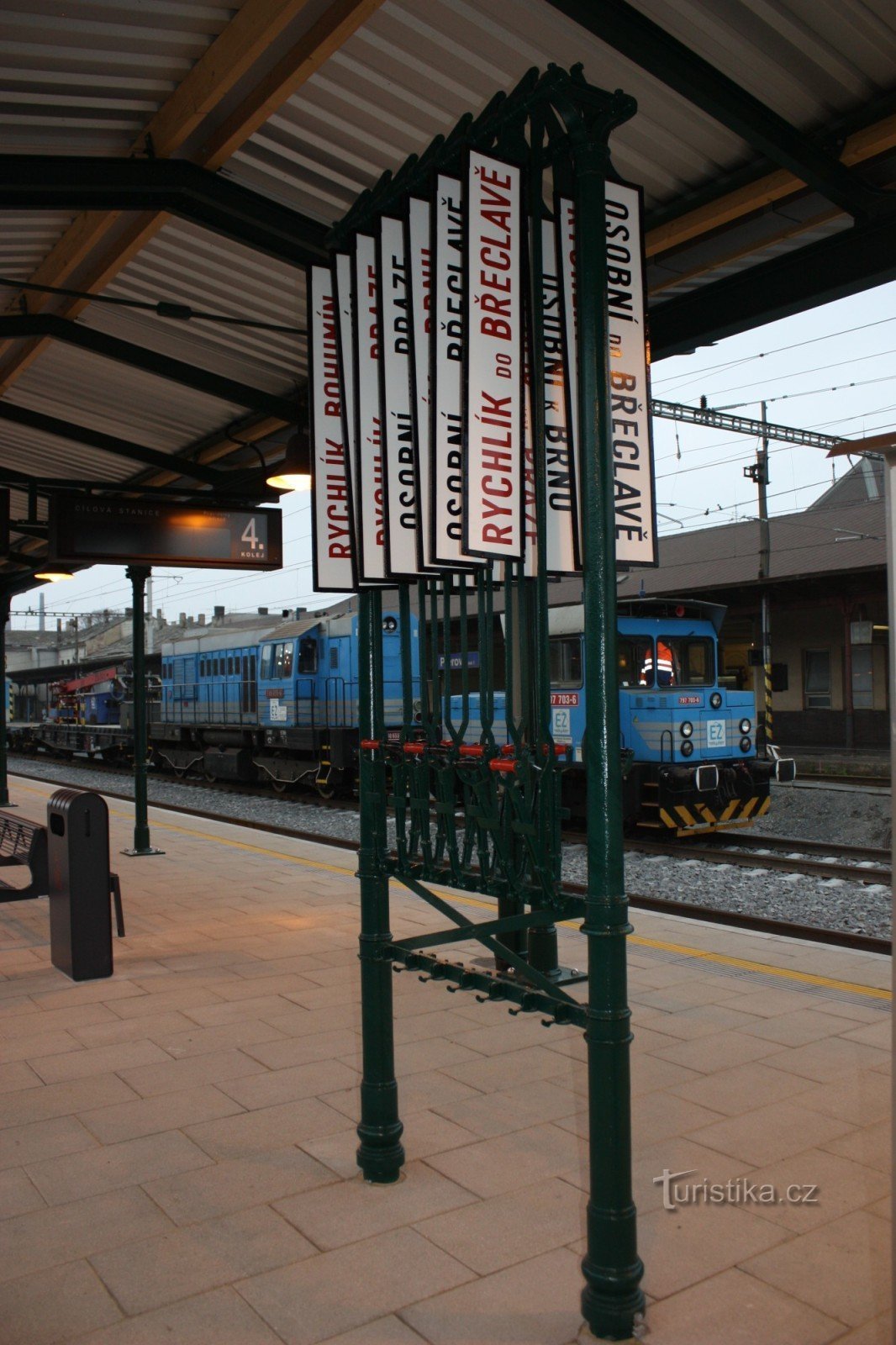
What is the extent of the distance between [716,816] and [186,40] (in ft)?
32.7

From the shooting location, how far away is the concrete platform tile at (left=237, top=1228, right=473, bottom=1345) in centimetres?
271

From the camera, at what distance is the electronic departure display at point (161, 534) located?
7.57 metres

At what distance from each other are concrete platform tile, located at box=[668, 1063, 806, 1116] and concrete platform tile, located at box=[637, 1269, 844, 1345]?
122cm

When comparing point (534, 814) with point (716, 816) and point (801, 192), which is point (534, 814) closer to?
point (801, 192)

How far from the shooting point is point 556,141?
2.99m

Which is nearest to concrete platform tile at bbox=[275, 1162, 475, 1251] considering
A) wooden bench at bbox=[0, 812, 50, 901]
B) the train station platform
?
the train station platform

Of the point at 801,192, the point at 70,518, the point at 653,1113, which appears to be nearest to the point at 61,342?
the point at 70,518

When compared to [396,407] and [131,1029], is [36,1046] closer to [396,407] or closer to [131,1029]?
[131,1029]

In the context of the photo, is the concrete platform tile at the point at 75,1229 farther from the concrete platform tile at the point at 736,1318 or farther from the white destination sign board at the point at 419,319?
the white destination sign board at the point at 419,319

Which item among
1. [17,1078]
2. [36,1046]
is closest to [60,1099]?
[17,1078]

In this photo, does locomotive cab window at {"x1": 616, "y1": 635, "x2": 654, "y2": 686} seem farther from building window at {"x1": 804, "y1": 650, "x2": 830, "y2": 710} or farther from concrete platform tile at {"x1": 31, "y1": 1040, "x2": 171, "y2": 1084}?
building window at {"x1": 804, "y1": 650, "x2": 830, "y2": 710}

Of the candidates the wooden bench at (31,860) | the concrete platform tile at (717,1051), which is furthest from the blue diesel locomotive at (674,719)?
the concrete platform tile at (717,1051)

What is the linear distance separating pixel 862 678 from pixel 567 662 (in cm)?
1645

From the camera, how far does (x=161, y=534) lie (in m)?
7.86
